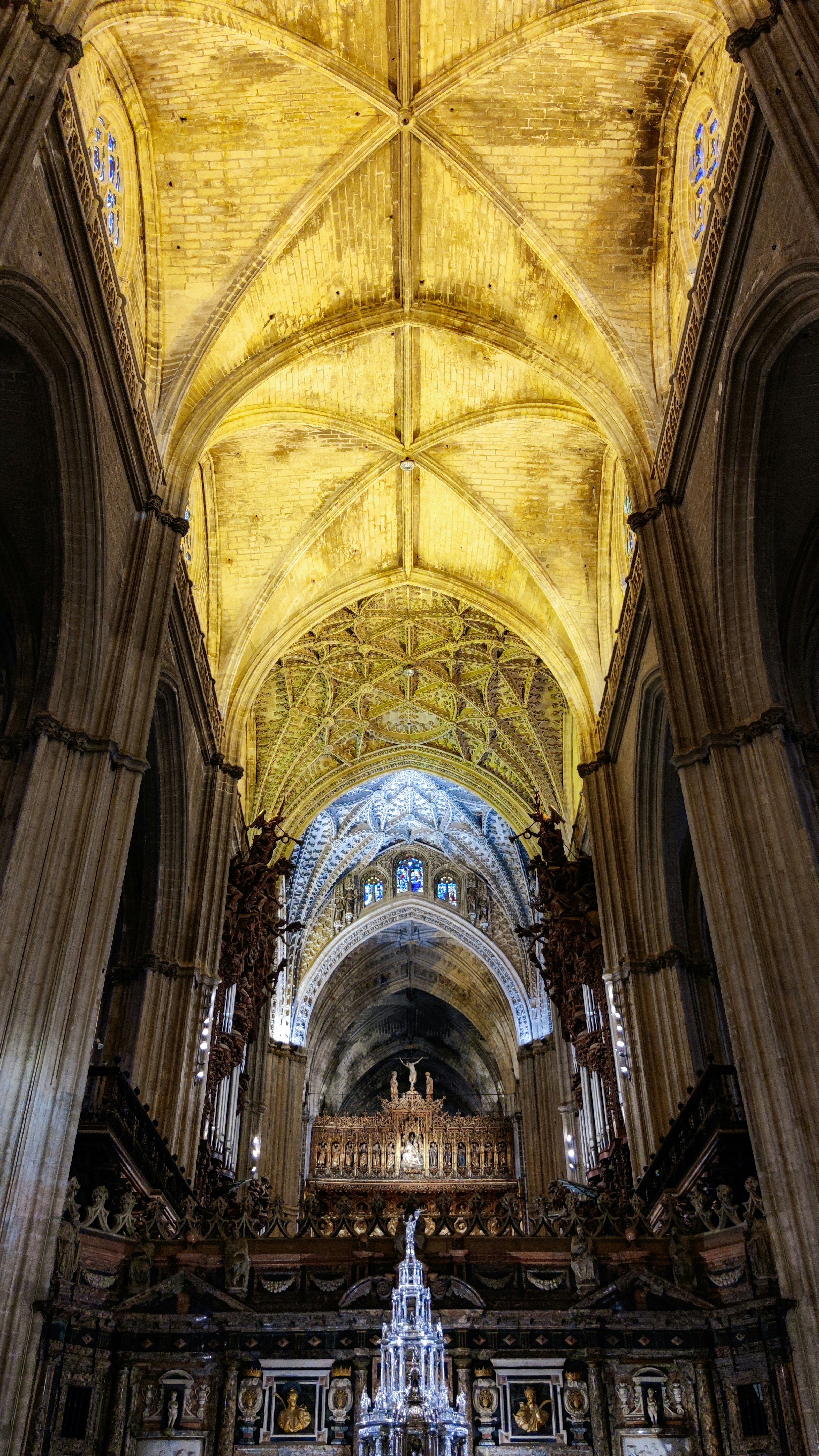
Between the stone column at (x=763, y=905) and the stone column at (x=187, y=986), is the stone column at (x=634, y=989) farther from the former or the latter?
the stone column at (x=187, y=986)

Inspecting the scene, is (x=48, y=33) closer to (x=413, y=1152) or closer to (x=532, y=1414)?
(x=532, y=1414)

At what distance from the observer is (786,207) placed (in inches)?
367

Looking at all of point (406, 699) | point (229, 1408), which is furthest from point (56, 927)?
point (406, 699)

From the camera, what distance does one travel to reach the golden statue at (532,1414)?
25.4 ft

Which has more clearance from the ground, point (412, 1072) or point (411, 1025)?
point (411, 1025)

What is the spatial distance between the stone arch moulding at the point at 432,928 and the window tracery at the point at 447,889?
0.47m

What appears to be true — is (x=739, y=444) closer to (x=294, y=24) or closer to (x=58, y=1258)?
(x=294, y=24)

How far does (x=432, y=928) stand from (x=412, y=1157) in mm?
6129

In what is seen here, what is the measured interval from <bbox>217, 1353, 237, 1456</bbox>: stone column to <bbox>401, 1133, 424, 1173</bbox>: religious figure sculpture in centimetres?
2252

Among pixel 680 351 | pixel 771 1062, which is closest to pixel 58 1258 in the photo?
pixel 771 1062

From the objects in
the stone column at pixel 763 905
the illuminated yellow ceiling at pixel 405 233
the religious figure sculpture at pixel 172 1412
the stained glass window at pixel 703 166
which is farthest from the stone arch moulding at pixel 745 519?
the religious figure sculpture at pixel 172 1412

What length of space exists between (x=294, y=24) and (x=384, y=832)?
20.6m

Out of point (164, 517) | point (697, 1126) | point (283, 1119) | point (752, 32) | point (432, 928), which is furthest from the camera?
point (432, 928)

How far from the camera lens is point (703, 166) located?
13078mm
